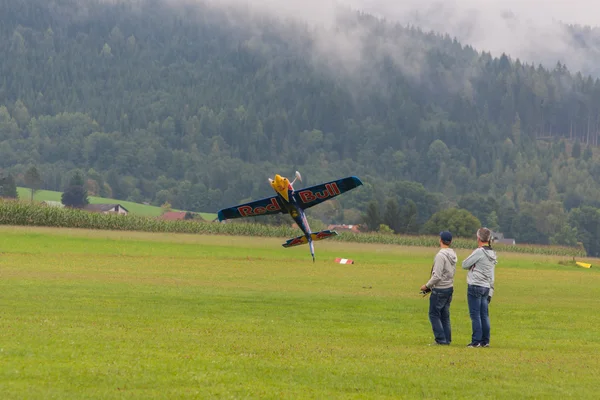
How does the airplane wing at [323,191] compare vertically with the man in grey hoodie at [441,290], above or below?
above

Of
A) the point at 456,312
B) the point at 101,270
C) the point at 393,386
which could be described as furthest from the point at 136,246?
the point at 393,386

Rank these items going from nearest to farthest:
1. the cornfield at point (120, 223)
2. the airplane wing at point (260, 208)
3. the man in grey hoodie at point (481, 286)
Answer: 1. the man in grey hoodie at point (481, 286)
2. the airplane wing at point (260, 208)
3. the cornfield at point (120, 223)

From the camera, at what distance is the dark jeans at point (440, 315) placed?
17.5m

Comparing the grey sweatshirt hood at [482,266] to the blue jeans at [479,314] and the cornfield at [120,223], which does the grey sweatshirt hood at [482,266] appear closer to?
the blue jeans at [479,314]

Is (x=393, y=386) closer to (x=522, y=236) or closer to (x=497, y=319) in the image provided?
(x=497, y=319)

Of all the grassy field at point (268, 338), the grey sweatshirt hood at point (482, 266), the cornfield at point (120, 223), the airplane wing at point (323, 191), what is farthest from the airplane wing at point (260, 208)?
the cornfield at point (120, 223)

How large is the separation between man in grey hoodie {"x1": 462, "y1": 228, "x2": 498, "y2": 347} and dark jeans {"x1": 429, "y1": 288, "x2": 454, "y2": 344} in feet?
1.46

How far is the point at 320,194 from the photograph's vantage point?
40.3 meters

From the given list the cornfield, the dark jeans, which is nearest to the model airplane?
the dark jeans

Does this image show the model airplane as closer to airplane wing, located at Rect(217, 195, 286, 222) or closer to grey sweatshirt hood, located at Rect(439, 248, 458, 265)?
airplane wing, located at Rect(217, 195, 286, 222)

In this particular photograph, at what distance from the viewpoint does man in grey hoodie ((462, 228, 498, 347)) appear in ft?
56.9

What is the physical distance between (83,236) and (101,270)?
93.9 feet

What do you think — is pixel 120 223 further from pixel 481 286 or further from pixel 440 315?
pixel 481 286

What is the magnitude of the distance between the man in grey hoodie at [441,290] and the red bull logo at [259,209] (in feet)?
75.4
